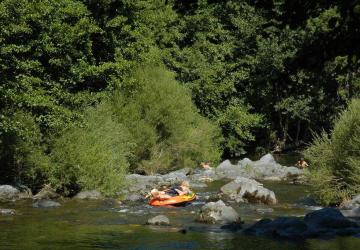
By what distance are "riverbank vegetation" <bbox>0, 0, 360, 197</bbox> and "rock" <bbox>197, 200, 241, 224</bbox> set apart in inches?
189

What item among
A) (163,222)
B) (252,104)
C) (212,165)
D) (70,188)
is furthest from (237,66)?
(163,222)

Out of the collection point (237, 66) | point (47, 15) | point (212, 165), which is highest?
point (47, 15)

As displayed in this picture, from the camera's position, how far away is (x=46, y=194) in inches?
928

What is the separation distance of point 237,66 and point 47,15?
22.6 metres

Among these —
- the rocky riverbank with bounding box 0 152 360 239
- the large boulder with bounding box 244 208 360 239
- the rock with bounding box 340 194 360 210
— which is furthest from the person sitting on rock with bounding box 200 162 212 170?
the large boulder with bounding box 244 208 360 239

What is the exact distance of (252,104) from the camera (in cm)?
4912

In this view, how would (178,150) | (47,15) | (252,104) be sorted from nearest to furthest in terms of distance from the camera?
(47,15), (178,150), (252,104)

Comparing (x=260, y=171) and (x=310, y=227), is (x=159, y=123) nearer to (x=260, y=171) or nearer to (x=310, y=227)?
(x=260, y=171)

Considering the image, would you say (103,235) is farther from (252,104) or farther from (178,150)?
(252,104)

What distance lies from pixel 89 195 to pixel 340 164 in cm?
914

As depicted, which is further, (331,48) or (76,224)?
→ (76,224)

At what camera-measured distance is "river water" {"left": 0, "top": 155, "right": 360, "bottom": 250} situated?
14781 mm

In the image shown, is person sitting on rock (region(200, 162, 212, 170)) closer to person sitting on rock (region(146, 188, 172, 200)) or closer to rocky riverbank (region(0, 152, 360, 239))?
rocky riverbank (region(0, 152, 360, 239))

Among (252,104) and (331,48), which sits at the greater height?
(331,48)
